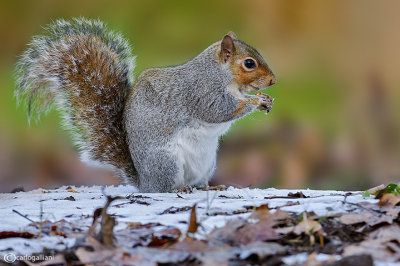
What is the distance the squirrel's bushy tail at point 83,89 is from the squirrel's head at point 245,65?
704 mm

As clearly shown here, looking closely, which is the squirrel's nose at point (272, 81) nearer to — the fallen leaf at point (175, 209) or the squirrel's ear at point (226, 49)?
the squirrel's ear at point (226, 49)

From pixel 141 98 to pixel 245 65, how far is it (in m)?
0.64

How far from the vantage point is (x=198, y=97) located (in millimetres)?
3305

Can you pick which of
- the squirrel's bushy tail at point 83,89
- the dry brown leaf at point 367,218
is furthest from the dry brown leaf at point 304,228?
the squirrel's bushy tail at point 83,89

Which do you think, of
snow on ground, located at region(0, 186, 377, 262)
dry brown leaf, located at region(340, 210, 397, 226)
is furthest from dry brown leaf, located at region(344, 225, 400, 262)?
snow on ground, located at region(0, 186, 377, 262)

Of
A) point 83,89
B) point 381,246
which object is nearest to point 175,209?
point 381,246

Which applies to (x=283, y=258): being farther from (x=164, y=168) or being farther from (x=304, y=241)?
(x=164, y=168)

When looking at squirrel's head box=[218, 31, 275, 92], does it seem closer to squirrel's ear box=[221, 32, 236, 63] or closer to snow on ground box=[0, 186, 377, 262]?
squirrel's ear box=[221, 32, 236, 63]

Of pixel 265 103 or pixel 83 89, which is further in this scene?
pixel 83 89

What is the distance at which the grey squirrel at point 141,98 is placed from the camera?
10.6 feet

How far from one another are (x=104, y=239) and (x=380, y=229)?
2.81 ft

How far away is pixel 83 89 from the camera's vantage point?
11.4 ft

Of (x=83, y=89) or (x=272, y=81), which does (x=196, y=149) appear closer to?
(x=272, y=81)

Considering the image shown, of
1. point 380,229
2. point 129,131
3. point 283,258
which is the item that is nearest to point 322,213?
point 380,229
